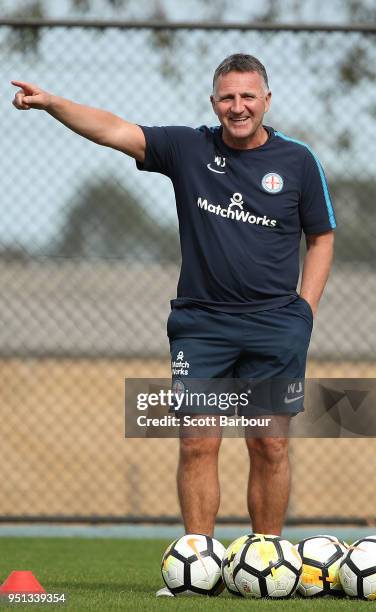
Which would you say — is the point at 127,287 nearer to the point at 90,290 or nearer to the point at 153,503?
the point at 90,290

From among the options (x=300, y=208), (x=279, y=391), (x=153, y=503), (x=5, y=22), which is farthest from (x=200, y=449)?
(x=153, y=503)

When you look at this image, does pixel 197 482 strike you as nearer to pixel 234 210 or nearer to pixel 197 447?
pixel 197 447

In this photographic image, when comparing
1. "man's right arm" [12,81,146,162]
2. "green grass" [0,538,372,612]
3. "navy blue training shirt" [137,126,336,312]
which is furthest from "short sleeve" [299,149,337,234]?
"green grass" [0,538,372,612]

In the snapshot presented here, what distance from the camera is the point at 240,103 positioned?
452 cm

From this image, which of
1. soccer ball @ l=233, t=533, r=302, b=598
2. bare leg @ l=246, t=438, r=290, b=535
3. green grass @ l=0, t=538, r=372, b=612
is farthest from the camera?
bare leg @ l=246, t=438, r=290, b=535

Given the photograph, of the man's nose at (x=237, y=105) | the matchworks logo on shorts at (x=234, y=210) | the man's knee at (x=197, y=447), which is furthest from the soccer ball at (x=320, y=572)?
the man's nose at (x=237, y=105)

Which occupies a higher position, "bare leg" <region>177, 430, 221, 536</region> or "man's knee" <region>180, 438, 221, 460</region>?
"man's knee" <region>180, 438, 221, 460</region>

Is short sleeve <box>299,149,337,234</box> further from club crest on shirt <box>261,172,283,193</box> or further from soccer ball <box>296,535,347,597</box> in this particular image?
soccer ball <box>296,535,347,597</box>

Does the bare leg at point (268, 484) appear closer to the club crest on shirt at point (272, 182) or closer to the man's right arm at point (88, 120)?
the club crest on shirt at point (272, 182)

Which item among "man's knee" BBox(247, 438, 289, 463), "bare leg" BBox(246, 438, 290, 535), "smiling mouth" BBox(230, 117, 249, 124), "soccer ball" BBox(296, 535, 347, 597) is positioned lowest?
"soccer ball" BBox(296, 535, 347, 597)

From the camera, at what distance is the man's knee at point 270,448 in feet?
15.0

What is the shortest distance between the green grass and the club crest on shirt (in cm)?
156

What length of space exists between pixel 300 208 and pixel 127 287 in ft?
29.3

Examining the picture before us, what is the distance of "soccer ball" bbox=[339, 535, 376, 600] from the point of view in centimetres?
409
